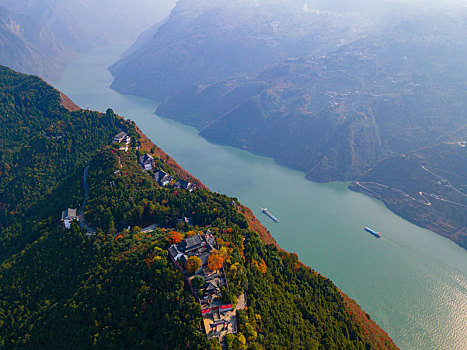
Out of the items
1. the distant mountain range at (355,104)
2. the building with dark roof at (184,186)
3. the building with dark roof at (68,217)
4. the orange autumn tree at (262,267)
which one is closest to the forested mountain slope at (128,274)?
the orange autumn tree at (262,267)

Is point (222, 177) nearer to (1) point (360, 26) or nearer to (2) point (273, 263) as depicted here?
(2) point (273, 263)

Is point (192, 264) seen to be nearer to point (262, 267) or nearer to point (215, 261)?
point (215, 261)

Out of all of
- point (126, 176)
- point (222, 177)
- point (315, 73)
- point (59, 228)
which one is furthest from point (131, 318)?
point (315, 73)

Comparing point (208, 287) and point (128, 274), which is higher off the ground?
point (128, 274)

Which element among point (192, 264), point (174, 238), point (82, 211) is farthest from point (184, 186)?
point (192, 264)

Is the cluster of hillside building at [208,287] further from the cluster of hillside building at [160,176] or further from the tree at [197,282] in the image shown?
the cluster of hillside building at [160,176]
